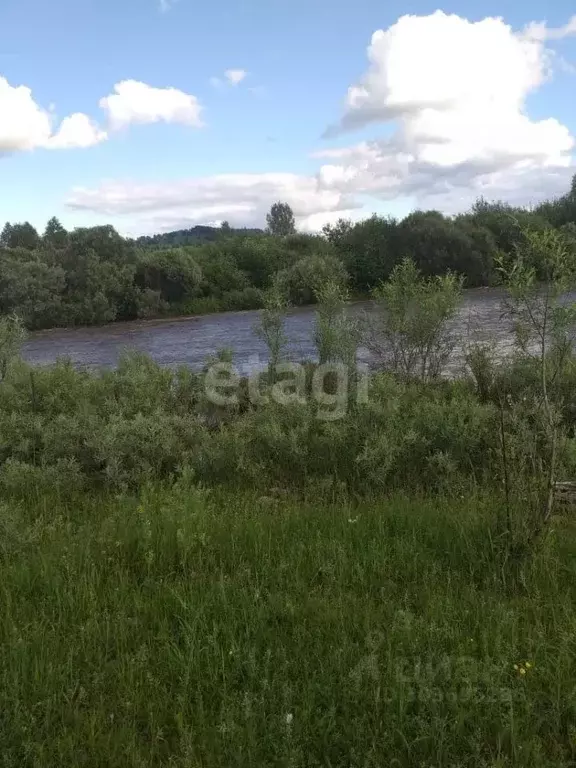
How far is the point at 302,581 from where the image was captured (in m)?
3.40

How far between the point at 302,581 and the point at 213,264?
2994 centimetres

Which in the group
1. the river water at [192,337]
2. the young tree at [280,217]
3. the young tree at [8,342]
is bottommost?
the river water at [192,337]

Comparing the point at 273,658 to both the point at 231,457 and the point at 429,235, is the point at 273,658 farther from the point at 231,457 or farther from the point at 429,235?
the point at 429,235

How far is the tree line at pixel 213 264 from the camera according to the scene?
2475 cm

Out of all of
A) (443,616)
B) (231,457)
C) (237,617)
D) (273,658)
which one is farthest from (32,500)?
(443,616)

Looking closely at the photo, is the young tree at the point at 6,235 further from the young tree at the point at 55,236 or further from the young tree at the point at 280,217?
the young tree at the point at 280,217

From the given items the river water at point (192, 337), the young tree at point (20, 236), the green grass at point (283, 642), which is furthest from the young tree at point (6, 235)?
the green grass at point (283, 642)

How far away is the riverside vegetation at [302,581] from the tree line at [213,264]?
49.6ft

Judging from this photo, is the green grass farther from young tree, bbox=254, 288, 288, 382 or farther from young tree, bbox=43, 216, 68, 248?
young tree, bbox=43, 216, 68, 248

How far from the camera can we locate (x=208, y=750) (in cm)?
233

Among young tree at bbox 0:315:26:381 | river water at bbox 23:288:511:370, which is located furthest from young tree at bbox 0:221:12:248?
young tree at bbox 0:315:26:381

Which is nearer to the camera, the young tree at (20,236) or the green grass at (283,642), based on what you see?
the green grass at (283,642)

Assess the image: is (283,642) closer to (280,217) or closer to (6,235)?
(6,235)

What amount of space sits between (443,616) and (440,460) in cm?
214
